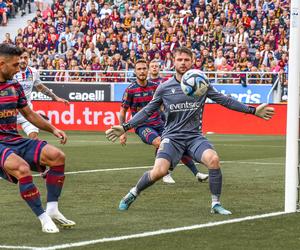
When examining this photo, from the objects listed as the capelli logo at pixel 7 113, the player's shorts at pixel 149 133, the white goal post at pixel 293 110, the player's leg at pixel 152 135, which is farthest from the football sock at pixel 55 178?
the player's shorts at pixel 149 133

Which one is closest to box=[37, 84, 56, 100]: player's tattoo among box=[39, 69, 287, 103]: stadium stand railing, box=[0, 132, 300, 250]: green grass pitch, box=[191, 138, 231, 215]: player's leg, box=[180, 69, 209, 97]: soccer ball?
box=[0, 132, 300, 250]: green grass pitch

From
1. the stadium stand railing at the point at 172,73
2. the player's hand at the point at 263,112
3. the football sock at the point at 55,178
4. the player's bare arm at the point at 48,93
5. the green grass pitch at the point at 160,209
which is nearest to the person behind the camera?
the green grass pitch at the point at 160,209

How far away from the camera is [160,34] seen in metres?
38.6

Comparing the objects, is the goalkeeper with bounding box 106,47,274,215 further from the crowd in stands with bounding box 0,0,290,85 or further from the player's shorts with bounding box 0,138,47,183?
the crowd in stands with bounding box 0,0,290,85

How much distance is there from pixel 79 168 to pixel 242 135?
44.7ft

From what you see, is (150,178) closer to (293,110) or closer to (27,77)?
(293,110)

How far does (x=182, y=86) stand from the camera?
11672mm

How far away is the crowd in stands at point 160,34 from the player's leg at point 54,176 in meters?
24.2

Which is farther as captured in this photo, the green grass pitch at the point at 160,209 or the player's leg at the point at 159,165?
the player's leg at the point at 159,165

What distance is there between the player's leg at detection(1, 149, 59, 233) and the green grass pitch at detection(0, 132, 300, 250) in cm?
15

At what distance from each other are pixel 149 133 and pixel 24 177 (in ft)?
20.7

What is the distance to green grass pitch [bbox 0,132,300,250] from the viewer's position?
9.29 metres

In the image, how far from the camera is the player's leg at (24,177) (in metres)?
9.74

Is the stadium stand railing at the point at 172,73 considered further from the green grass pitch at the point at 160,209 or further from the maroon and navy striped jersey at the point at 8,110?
the maroon and navy striped jersey at the point at 8,110
